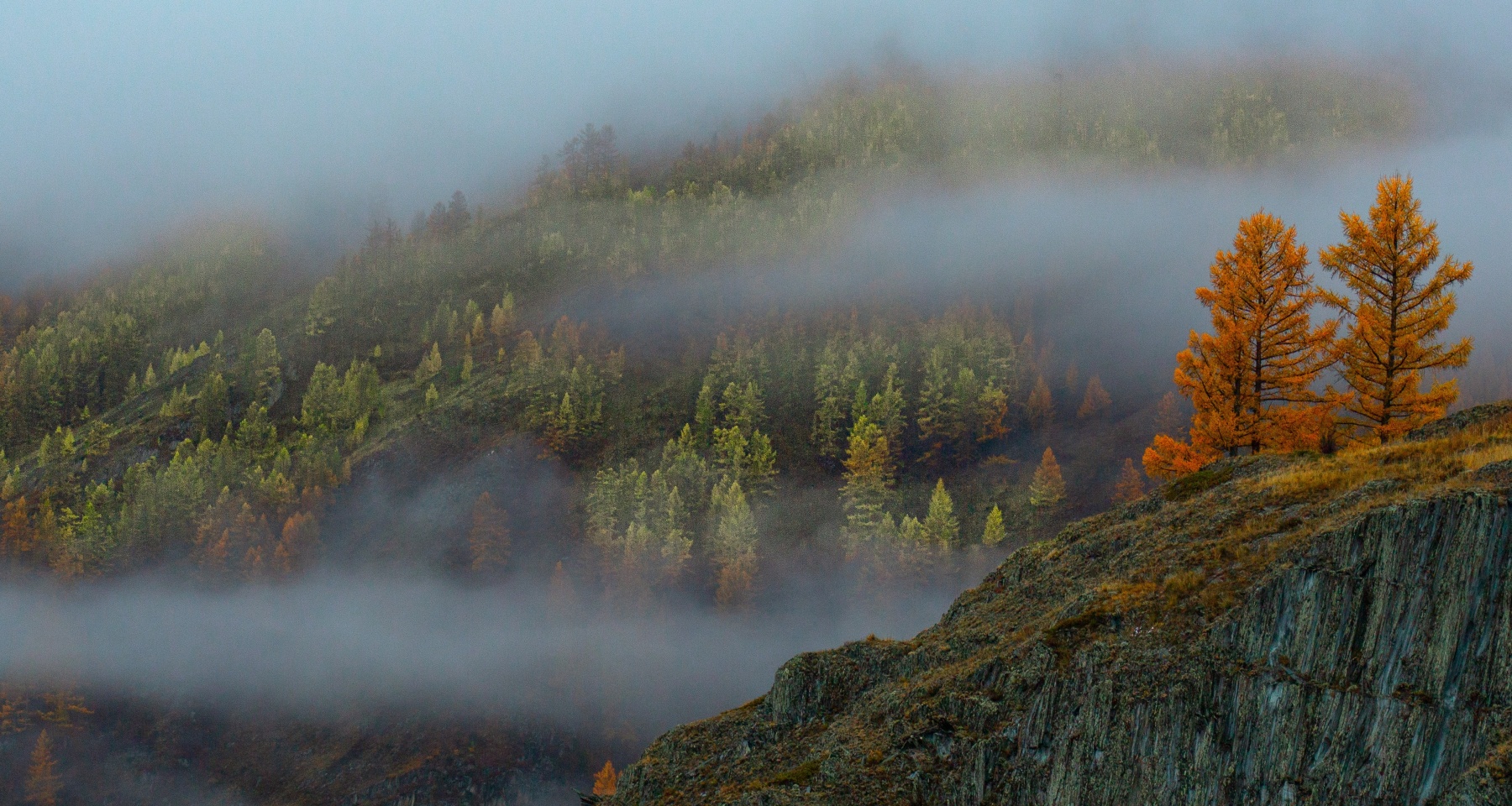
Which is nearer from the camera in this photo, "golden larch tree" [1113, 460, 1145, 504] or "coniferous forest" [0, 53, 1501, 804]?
"golden larch tree" [1113, 460, 1145, 504]

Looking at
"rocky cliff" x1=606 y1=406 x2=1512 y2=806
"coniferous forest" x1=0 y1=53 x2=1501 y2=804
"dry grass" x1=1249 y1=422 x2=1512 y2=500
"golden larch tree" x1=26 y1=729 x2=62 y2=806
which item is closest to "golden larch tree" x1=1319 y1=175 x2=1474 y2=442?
"coniferous forest" x1=0 y1=53 x2=1501 y2=804

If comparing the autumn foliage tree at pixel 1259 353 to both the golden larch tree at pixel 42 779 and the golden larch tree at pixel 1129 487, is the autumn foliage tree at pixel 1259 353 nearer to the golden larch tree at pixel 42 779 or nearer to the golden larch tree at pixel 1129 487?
the golden larch tree at pixel 1129 487

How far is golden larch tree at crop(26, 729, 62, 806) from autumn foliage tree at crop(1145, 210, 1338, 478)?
11969 cm

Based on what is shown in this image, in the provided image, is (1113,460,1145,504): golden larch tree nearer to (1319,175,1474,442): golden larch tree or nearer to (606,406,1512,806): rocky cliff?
(1319,175,1474,442): golden larch tree

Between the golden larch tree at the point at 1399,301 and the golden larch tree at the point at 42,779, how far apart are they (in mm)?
126530

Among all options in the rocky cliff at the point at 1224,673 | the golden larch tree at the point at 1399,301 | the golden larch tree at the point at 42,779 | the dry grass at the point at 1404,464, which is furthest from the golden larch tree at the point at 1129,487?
the golden larch tree at the point at 42,779

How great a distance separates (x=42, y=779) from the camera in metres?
99.3

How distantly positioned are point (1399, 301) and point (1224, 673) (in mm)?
26623

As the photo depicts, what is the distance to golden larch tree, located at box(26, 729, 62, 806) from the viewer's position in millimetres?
99125

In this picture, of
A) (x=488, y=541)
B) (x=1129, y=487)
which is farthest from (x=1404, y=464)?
(x=488, y=541)

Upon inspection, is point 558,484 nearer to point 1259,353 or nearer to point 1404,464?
point 1259,353

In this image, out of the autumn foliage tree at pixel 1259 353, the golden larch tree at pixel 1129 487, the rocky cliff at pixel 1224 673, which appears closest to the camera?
the rocky cliff at pixel 1224 673

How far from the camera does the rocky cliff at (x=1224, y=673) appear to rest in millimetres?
15773

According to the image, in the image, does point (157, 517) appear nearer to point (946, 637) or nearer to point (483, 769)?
point (483, 769)
